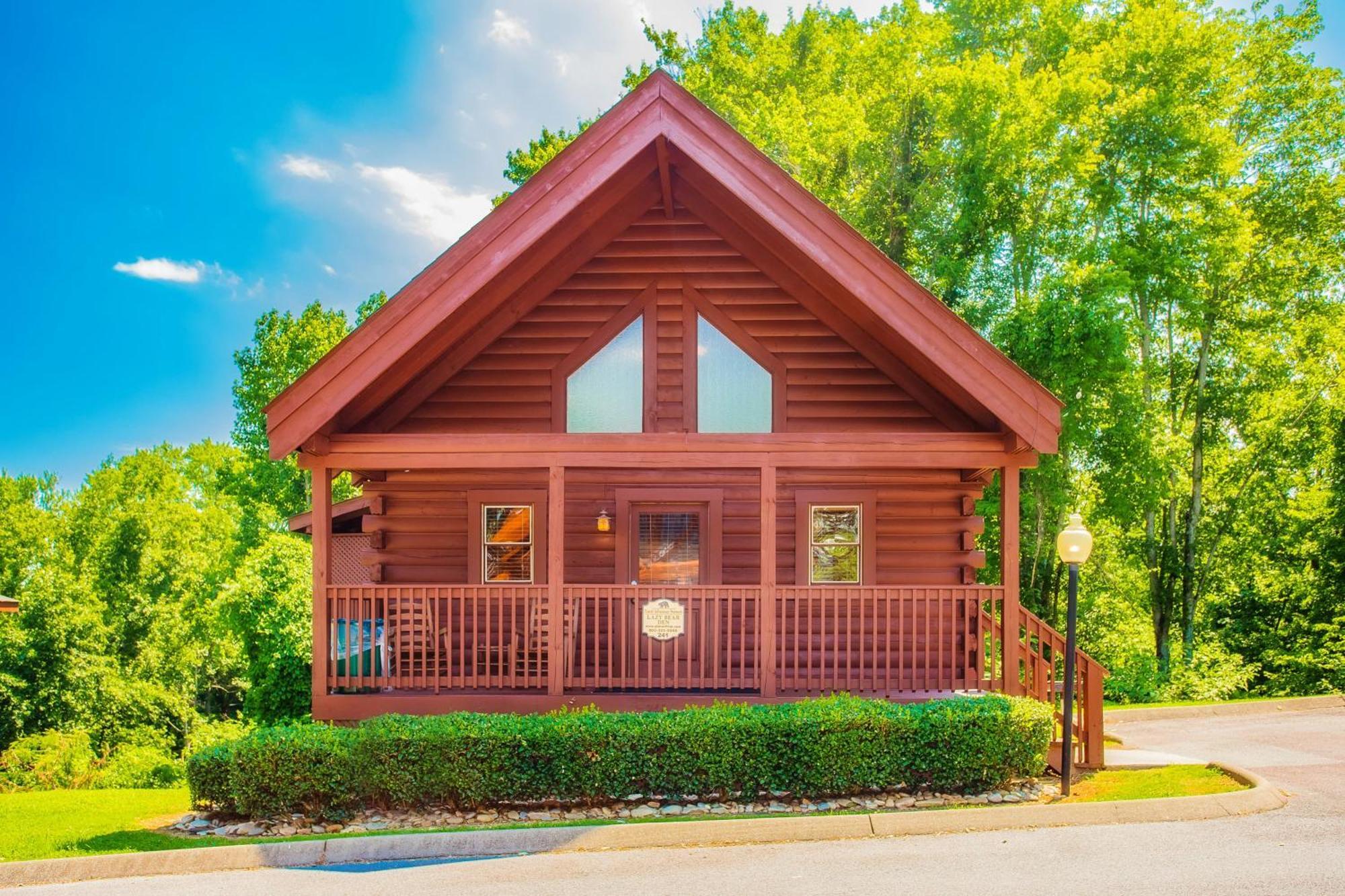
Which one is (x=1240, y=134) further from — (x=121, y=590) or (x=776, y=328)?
(x=121, y=590)

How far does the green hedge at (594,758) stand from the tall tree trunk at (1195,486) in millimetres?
18766

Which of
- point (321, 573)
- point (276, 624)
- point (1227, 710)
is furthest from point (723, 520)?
point (276, 624)

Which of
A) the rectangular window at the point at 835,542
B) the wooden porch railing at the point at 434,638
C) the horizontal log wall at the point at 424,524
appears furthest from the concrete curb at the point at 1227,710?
the horizontal log wall at the point at 424,524

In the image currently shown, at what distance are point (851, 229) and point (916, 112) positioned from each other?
1834cm

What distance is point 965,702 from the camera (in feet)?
28.7

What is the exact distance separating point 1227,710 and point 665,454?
1161 cm

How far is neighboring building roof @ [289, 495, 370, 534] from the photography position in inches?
550

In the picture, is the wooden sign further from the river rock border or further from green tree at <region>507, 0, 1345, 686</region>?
green tree at <region>507, 0, 1345, 686</region>

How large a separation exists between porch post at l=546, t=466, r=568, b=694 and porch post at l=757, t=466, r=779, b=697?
7.33 ft

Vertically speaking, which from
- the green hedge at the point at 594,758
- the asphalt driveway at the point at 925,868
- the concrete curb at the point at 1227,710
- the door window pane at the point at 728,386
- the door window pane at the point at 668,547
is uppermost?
the door window pane at the point at 728,386

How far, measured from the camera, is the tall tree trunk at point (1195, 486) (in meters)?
23.8

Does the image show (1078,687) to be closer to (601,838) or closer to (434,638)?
(601,838)

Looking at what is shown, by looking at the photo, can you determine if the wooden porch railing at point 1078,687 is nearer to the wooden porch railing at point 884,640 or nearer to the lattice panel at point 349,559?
the wooden porch railing at point 884,640

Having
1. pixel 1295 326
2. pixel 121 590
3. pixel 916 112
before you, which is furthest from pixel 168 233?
pixel 1295 326
